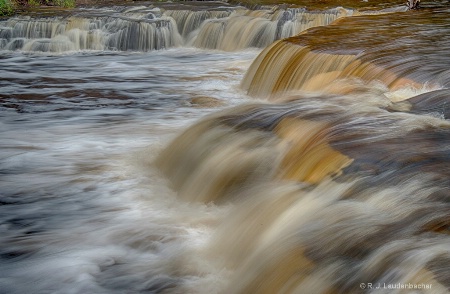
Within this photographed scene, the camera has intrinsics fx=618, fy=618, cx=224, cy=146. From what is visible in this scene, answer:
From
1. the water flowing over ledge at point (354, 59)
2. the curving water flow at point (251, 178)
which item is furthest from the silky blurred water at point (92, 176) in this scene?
the water flowing over ledge at point (354, 59)

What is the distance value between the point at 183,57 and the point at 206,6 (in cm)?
Result: 476

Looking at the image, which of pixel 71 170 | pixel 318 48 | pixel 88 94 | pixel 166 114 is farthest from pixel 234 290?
pixel 88 94

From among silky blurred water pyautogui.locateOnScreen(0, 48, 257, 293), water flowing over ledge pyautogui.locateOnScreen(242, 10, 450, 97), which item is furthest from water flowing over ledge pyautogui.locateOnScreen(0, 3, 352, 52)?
water flowing over ledge pyautogui.locateOnScreen(242, 10, 450, 97)

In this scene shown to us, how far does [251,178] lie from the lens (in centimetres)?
472

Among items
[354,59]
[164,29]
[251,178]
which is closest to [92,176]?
[251,178]

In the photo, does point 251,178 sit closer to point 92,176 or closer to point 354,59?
point 92,176

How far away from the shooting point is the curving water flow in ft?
11.0

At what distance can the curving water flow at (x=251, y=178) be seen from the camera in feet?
11.0

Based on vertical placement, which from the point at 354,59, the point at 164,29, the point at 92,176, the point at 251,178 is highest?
the point at 354,59

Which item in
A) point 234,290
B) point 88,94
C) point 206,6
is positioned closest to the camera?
point 234,290

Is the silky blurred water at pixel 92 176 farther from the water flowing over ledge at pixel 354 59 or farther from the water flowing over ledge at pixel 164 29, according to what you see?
the water flowing over ledge at pixel 164 29

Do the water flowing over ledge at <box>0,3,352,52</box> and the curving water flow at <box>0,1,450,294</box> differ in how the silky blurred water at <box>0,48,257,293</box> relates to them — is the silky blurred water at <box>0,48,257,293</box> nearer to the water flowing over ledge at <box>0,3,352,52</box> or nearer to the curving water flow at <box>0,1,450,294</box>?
the curving water flow at <box>0,1,450,294</box>

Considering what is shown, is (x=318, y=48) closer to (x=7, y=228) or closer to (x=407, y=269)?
(x=7, y=228)

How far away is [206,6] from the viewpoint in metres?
17.8
